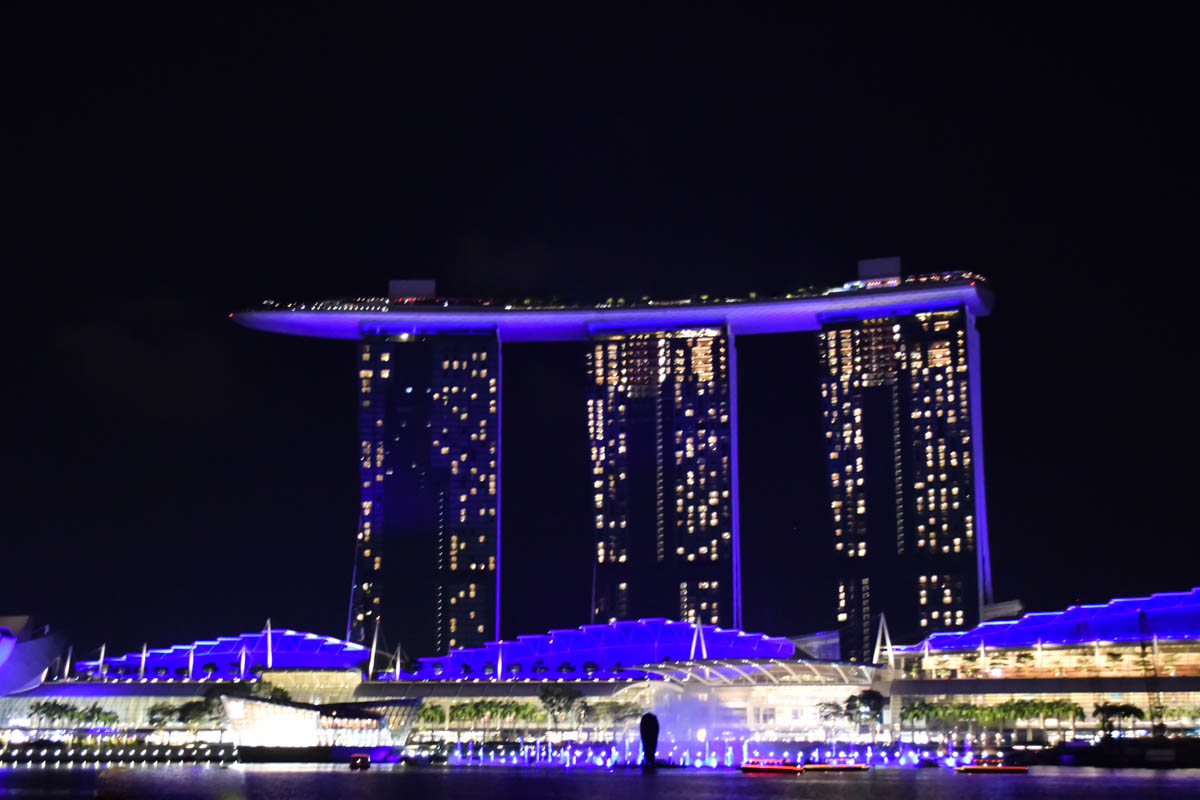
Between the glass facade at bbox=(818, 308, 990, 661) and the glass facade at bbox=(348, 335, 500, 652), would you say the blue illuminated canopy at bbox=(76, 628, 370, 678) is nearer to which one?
the glass facade at bbox=(348, 335, 500, 652)

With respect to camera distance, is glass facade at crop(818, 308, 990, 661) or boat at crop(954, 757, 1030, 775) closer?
boat at crop(954, 757, 1030, 775)

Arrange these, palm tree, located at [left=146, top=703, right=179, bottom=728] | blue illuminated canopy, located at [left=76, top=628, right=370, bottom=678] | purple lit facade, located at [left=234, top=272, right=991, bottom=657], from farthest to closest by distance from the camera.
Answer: purple lit facade, located at [left=234, top=272, right=991, bottom=657]
blue illuminated canopy, located at [left=76, top=628, right=370, bottom=678]
palm tree, located at [left=146, top=703, right=179, bottom=728]

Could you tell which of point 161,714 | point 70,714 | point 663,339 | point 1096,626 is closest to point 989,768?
point 1096,626

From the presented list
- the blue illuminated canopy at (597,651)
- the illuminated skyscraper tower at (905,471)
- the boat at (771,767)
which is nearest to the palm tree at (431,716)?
the blue illuminated canopy at (597,651)

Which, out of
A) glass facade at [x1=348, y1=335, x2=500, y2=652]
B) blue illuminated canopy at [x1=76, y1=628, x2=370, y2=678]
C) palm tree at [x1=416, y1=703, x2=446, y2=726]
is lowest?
palm tree at [x1=416, y1=703, x2=446, y2=726]

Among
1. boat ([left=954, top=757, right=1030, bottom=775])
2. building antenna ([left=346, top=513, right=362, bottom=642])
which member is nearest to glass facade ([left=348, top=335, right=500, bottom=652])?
building antenna ([left=346, top=513, right=362, bottom=642])

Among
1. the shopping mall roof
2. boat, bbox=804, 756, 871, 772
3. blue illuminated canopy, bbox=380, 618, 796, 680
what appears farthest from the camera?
blue illuminated canopy, bbox=380, 618, 796, 680
